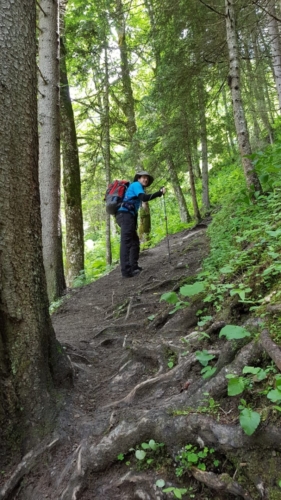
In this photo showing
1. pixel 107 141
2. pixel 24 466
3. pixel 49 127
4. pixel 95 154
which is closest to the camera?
pixel 24 466

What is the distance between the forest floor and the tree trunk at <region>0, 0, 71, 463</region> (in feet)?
1.00

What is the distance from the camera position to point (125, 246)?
286 inches

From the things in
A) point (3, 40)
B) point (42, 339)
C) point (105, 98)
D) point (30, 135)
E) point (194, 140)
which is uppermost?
point (105, 98)

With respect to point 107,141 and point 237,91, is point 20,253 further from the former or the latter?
point 107,141

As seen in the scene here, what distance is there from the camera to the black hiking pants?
715 cm

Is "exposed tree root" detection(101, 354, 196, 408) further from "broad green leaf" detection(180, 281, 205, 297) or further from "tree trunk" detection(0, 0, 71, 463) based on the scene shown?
"tree trunk" detection(0, 0, 71, 463)

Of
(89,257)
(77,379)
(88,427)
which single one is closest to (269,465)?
(88,427)

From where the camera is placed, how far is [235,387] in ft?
6.64

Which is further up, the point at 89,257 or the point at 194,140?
the point at 194,140

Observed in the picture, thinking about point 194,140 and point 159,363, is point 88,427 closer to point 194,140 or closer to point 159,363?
point 159,363

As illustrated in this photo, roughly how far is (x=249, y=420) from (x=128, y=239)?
18.3 ft

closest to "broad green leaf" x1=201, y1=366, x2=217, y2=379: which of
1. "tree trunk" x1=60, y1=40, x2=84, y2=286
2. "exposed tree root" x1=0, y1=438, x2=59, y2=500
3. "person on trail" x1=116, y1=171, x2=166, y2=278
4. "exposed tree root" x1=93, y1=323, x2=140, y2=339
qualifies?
"exposed tree root" x1=0, y1=438, x2=59, y2=500

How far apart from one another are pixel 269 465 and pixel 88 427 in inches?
61.9

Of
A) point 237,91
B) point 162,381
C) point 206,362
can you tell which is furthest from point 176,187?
point 206,362
